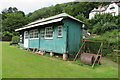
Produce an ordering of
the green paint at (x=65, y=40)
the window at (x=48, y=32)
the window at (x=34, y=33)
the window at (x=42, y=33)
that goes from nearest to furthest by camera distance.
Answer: the green paint at (x=65, y=40), the window at (x=48, y=32), the window at (x=42, y=33), the window at (x=34, y=33)

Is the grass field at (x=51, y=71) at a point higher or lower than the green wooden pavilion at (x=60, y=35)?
lower

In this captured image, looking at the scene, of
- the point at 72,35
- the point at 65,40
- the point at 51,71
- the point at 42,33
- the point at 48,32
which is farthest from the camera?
the point at 42,33

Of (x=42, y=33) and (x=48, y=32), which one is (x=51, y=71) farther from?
(x=42, y=33)

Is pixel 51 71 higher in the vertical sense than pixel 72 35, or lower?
lower

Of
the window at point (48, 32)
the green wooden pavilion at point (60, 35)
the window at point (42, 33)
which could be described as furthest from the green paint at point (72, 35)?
the window at point (42, 33)

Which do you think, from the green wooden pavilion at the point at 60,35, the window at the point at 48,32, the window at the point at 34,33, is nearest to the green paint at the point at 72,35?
the green wooden pavilion at the point at 60,35

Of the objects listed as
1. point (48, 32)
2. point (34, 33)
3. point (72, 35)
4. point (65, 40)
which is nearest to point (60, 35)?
point (65, 40)

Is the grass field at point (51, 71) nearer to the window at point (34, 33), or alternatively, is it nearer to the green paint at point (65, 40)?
the green paint at point (65, 40)

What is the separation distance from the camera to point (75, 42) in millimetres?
8852

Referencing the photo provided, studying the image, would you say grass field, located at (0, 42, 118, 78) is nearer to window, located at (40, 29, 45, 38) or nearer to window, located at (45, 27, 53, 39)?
window, located at (45, 27, 53, 39)

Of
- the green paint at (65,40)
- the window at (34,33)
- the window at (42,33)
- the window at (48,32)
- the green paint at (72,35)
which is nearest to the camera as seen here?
the green paint at (65,40)

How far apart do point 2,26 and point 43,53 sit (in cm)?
3181

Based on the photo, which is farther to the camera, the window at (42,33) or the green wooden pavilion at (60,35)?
the window at (42,33)

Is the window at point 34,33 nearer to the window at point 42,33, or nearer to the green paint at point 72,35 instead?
the window at point 42,33
